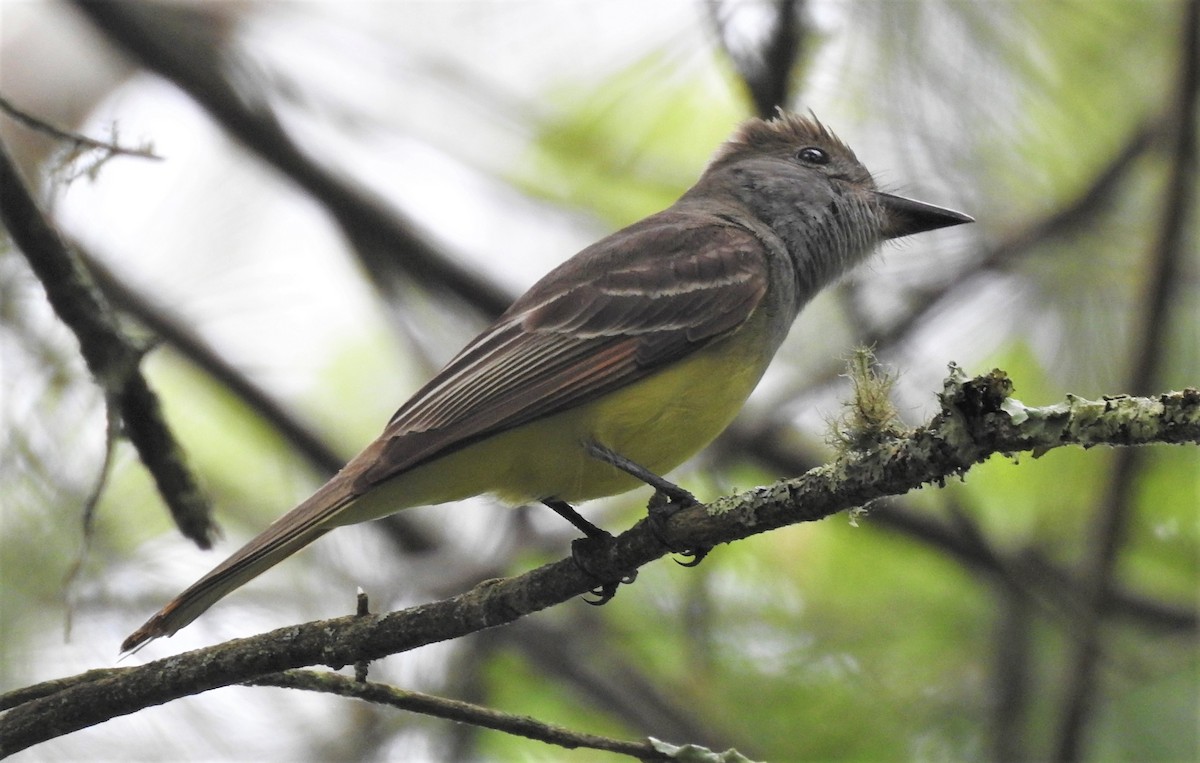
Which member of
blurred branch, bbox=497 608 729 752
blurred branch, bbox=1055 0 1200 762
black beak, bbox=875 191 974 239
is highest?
black beak, bbox=875 191 974 239

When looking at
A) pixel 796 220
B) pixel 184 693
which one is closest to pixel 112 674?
pixel 184 693

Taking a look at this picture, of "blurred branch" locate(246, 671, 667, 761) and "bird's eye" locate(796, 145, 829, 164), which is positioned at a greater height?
"bird's eye" locate(796, 145, 829, 164)

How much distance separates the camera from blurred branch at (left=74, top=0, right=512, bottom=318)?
6477 millimetres

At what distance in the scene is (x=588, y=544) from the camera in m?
3.49

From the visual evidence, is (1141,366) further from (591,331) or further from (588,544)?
(588,544)

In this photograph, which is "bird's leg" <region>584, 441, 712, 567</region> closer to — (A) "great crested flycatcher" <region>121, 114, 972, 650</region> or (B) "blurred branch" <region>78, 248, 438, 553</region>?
(A) "great crested flycatcher" <region>121, 114, 972, 650</region>

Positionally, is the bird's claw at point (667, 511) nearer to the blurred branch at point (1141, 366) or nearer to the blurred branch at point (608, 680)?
the blurred branch at point (1141, 366)

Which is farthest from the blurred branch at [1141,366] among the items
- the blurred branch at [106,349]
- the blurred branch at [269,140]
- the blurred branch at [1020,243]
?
the blurred branch at [106,349]

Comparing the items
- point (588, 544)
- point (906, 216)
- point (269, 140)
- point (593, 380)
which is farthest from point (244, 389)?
point (588, 544)

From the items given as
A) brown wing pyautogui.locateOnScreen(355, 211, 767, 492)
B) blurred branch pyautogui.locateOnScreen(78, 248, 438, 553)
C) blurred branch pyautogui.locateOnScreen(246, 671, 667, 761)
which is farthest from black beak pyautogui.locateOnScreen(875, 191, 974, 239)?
blurred branch pyautogui.locateOnScreen(246, 671, 667, 761)

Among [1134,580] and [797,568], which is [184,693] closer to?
[797,568]

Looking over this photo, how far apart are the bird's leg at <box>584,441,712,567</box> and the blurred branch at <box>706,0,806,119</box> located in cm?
188

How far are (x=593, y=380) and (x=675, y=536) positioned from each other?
1145 millimetres

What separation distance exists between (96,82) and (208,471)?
8.08ft
